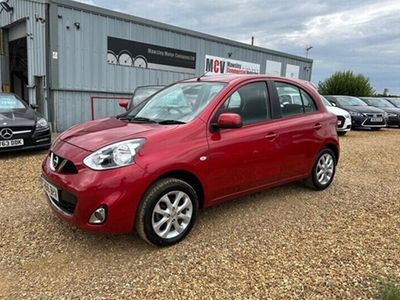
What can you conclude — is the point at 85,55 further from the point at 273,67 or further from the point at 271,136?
the point at 273,67

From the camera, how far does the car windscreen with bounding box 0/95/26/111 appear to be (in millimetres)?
7606

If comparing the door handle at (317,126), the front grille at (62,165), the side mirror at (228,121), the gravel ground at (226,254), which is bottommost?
the gravel ground at (226,254)

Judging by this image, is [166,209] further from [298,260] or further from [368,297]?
[368,297]

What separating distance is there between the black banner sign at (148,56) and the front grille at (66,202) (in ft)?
32.3

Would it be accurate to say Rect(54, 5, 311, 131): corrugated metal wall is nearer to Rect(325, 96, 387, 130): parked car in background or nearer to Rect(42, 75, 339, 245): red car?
Rect(325, 96, 387, 130): parked car in background

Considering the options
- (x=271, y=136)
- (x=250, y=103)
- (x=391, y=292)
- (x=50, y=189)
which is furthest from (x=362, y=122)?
(x=50, y=189)

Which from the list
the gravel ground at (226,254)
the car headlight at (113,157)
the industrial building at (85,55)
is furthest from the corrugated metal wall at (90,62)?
the car headlight at (113,157)

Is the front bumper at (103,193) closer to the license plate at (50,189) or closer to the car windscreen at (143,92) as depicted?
the license plate at (50,189)

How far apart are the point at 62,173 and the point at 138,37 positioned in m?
10.6

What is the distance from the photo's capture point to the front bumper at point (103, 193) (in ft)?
9.43

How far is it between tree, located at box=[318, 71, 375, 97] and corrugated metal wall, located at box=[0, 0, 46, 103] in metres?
23.2

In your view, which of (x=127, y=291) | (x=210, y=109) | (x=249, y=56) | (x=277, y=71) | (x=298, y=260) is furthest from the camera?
(x=277, y=71)

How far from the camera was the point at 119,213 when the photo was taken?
9.64 feet

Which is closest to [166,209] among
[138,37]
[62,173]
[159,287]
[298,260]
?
[159,287]
